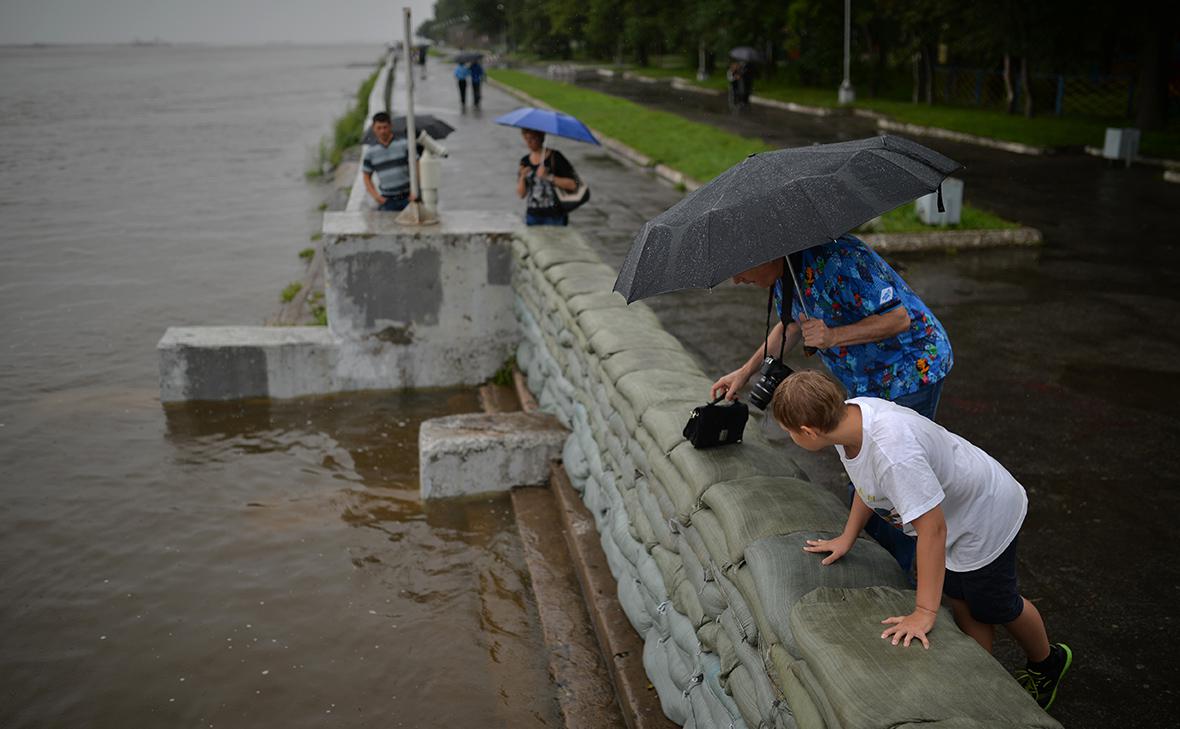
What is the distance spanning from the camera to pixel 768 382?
11.8 feet

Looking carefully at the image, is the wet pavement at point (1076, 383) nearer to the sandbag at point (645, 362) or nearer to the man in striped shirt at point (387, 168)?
the sandbag at point (645, 362)

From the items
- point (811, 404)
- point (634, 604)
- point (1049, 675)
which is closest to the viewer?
point (811, 404)

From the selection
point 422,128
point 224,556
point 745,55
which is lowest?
point 224,556

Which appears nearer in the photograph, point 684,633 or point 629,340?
point 684,633

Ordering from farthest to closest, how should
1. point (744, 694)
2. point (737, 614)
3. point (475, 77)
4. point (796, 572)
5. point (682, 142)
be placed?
point (475, 77) < point (682, 142) < point (737, 614) < point (744, 694) < point (796, 572)

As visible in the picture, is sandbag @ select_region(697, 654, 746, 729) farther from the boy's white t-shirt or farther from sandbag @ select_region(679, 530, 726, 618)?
the boy's white t-shirt

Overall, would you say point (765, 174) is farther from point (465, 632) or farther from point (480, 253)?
point (480, 253)

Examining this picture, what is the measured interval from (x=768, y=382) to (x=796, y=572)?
75 cm

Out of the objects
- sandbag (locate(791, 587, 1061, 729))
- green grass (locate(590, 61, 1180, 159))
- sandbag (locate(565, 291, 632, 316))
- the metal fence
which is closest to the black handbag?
sandbag (locate(791, 587, 1061, 729))

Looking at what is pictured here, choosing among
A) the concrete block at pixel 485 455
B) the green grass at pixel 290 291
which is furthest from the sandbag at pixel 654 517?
the green grass at pixel 290 291

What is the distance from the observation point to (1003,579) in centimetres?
322

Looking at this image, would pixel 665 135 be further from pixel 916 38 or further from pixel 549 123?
pixel 549 123

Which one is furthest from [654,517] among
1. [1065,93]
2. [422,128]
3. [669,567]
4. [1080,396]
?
[1065,93]

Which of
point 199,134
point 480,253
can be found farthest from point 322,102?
point 480,253
